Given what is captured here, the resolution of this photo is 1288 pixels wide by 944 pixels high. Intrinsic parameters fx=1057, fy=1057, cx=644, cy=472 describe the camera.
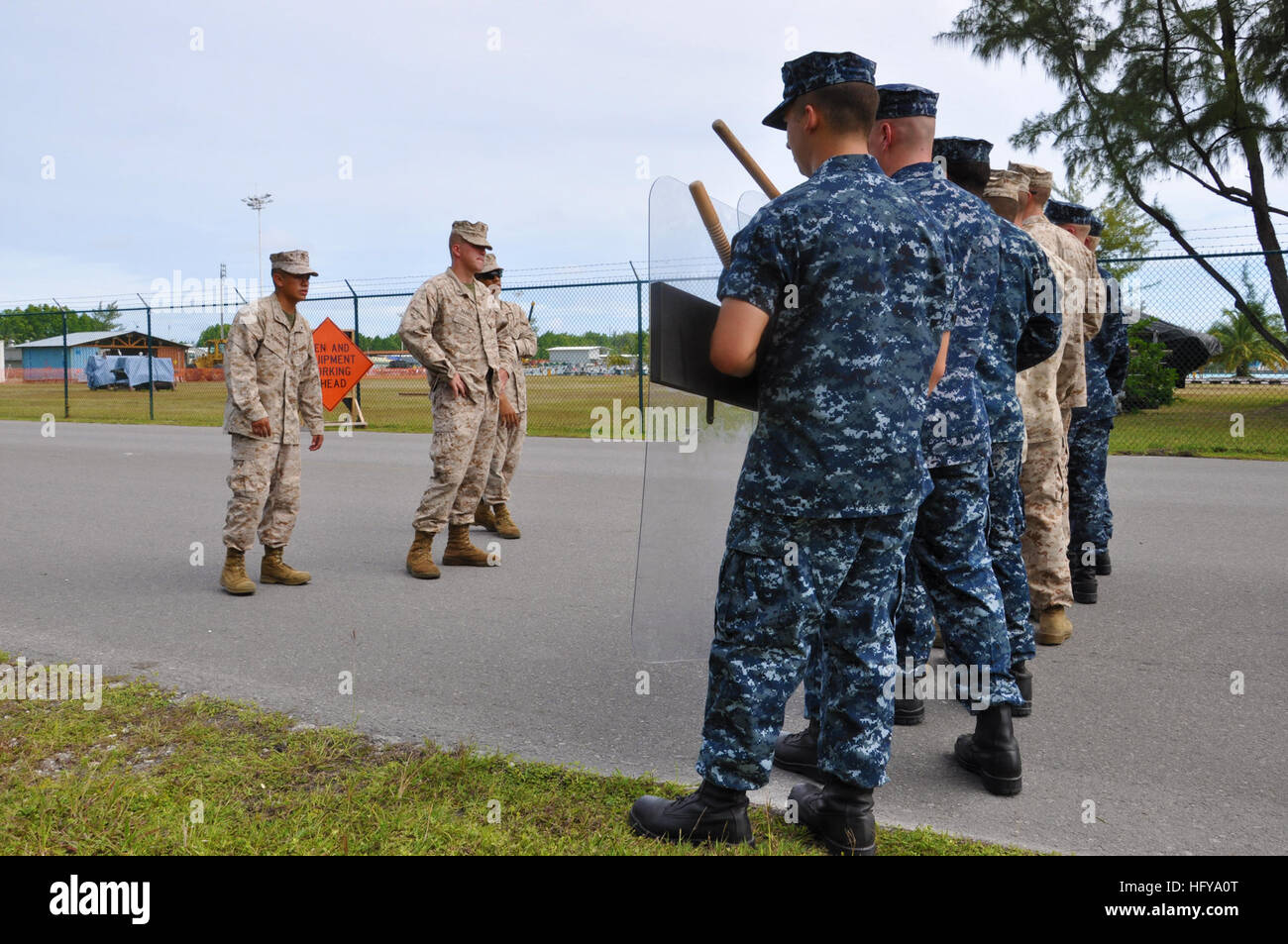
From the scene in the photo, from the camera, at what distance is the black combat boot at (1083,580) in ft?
18.7

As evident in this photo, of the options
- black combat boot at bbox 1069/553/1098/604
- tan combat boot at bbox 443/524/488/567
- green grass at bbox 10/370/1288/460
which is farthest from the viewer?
green grass at bbox 10/370/1288/460

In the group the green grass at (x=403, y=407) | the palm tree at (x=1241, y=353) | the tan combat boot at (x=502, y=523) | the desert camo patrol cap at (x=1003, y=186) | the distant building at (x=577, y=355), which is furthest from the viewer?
the palm tree at (x=1241, y=353)

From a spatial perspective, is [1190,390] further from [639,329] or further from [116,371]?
[116,371]

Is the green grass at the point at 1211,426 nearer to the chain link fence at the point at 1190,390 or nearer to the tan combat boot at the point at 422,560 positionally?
the chain link fence at the point at 1190,390

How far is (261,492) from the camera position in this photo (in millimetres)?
6070

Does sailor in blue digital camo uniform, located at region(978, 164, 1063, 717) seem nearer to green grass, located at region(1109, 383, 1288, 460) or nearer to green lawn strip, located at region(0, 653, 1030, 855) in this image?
green lawn strip, located at region(0, 653, 1030, 855)

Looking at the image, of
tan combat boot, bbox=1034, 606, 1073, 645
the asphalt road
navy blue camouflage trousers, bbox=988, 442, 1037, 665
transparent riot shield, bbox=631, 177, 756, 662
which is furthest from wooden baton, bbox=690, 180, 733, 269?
tan combat boot, bbox=1034, 606, 1073, 645

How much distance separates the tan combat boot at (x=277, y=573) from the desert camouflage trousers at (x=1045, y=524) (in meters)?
3.98

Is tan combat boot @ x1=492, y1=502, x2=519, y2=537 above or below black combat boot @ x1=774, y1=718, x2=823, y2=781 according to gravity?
above

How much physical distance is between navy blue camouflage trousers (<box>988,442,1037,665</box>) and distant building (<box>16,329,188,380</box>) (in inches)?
2022

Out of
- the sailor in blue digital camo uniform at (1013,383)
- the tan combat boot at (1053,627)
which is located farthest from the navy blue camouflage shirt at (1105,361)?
the sailor in blue digital camo uniform at (1013,383)

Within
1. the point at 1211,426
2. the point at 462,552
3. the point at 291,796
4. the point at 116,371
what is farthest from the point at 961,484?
the point at 116,371

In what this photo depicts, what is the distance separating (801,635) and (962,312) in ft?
4.65

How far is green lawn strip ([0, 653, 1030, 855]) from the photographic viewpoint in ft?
9.11
